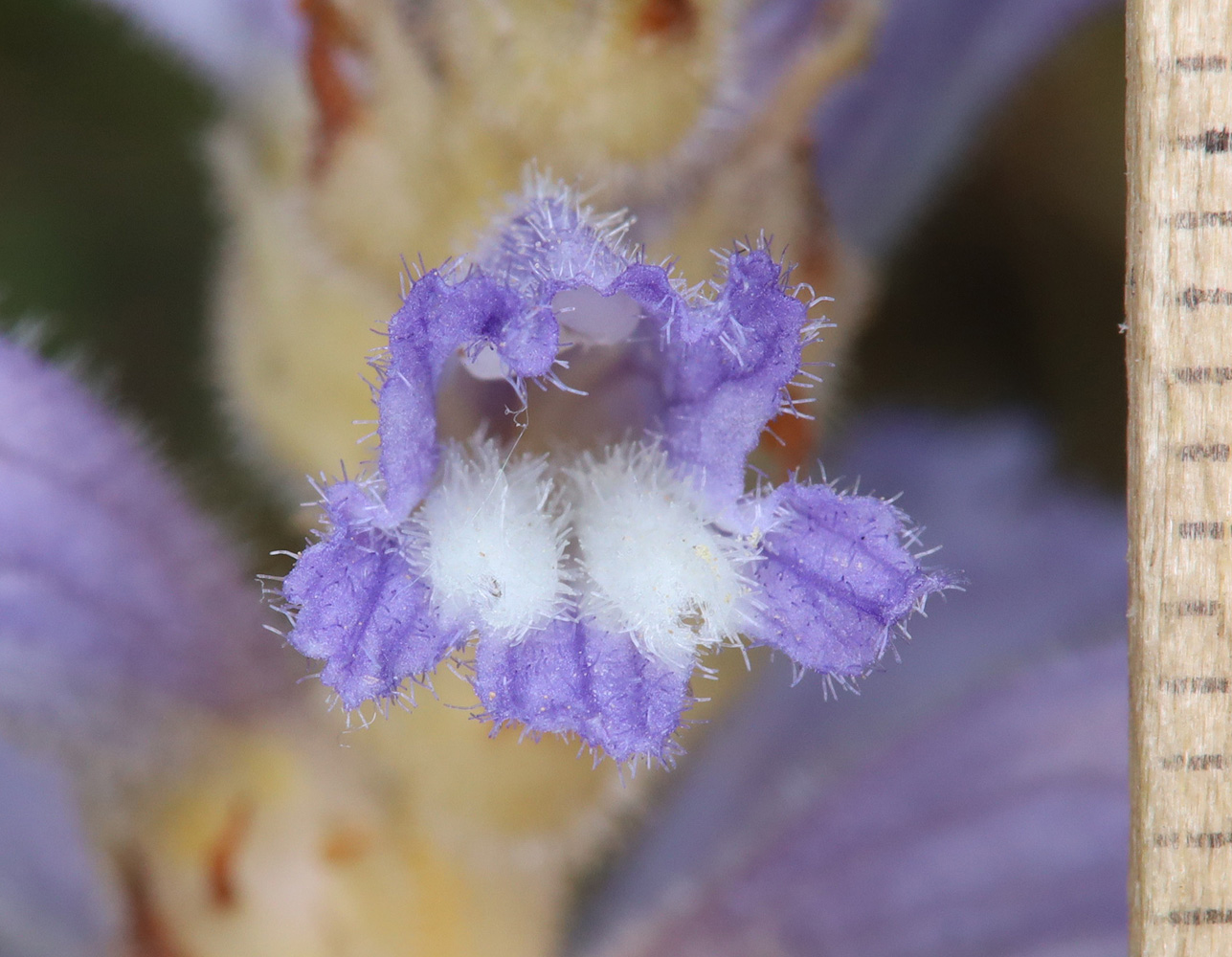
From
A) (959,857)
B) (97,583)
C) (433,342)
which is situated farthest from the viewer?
(959,857)

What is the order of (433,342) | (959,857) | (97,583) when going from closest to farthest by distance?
(433,342), (97,583), (959,857)

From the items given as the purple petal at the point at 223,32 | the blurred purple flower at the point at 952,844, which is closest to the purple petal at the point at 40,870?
the blurred purple flower at the point at 952,844

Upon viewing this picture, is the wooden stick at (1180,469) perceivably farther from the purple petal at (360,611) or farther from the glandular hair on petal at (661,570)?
the purple petal at (360,611)

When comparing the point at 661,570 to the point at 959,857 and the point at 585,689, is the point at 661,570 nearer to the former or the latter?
the point at 585,689

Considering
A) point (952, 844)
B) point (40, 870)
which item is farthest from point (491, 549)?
point (40, 870)

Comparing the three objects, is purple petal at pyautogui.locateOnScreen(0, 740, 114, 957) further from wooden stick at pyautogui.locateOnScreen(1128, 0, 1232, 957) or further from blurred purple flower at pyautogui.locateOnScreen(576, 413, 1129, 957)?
wooden stick at pyautogui.locateOnScreen(1128, 0, 1232, 957)

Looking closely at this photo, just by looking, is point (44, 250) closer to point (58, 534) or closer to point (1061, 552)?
point (58, 534)

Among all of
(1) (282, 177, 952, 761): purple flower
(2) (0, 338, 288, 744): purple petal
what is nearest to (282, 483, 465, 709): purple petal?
(1) (282, 177, 952, 761): purple flower
